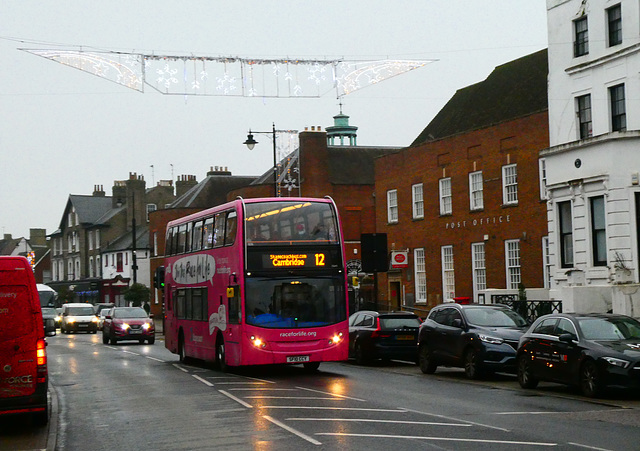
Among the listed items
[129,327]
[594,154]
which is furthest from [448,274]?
[594,154]

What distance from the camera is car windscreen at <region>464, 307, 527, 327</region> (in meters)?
21.8

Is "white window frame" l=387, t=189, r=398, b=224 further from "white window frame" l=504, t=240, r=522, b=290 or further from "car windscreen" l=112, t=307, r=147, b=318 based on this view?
"car windscreen" l=112, t=307, r=147, b=318

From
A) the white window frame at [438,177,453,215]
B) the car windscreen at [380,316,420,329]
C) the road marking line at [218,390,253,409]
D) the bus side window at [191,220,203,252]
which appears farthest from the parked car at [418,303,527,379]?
the white window frame at [438,177,453,215]

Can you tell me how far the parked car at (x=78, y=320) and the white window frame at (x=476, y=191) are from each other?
85.4 feet

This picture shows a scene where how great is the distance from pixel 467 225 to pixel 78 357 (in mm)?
18763

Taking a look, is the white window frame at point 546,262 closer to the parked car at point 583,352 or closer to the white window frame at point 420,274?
the white window frame at point 420,274

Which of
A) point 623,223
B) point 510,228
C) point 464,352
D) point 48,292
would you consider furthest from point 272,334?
point 48,292

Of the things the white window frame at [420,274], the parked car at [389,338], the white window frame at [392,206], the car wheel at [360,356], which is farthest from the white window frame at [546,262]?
the white window frame at [392,206]

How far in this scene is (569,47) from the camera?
3259 cm

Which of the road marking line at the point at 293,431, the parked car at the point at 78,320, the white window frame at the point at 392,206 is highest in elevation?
the white window frame at the point at 392,206

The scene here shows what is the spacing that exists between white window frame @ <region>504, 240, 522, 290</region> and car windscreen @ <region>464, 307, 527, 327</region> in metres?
17.3

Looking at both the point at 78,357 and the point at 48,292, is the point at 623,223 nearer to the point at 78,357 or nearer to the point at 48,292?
the point at 78,357

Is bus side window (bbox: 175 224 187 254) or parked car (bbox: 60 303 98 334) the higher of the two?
bus side window (bbox: 175 224 187 254)

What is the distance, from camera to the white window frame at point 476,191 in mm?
42219
